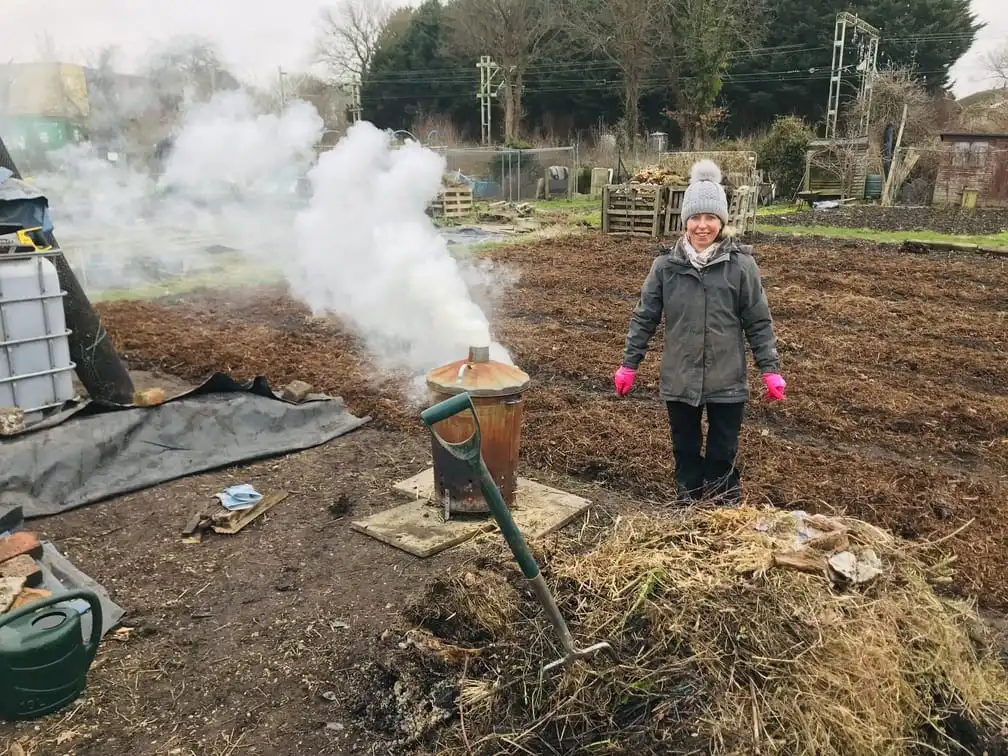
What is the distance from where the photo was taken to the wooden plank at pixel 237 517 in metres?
4.39

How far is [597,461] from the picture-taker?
5.22m

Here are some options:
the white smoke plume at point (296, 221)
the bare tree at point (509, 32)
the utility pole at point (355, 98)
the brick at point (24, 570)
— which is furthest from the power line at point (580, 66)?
the brick at point (24, 570)

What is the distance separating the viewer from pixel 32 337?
571 cm

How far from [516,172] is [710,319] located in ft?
78.3

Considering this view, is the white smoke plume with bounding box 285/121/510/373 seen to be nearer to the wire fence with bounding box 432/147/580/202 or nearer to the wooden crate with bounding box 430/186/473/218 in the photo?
the wooden crate with bounding box 430/186/473/218

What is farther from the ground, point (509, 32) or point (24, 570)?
point (509, 32)

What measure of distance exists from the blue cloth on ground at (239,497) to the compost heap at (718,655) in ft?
6.63

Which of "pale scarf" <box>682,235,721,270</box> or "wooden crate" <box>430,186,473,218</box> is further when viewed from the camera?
"wooden crate" <box>430,186,473,218</box>

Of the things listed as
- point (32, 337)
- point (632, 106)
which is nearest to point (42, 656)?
point (32, 337)

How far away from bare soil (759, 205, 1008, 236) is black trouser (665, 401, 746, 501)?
14.7 meters

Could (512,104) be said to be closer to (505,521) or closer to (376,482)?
(376,482)

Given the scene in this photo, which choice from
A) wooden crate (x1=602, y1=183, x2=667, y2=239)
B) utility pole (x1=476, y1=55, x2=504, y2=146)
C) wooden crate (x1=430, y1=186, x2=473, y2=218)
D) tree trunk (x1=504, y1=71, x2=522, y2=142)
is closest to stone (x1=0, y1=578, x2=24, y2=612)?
wooden crate (x1=602, y1=183, x2=667, y2=239)

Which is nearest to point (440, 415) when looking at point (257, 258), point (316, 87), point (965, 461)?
point (965, 461)

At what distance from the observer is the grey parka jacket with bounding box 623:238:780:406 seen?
146 inches
